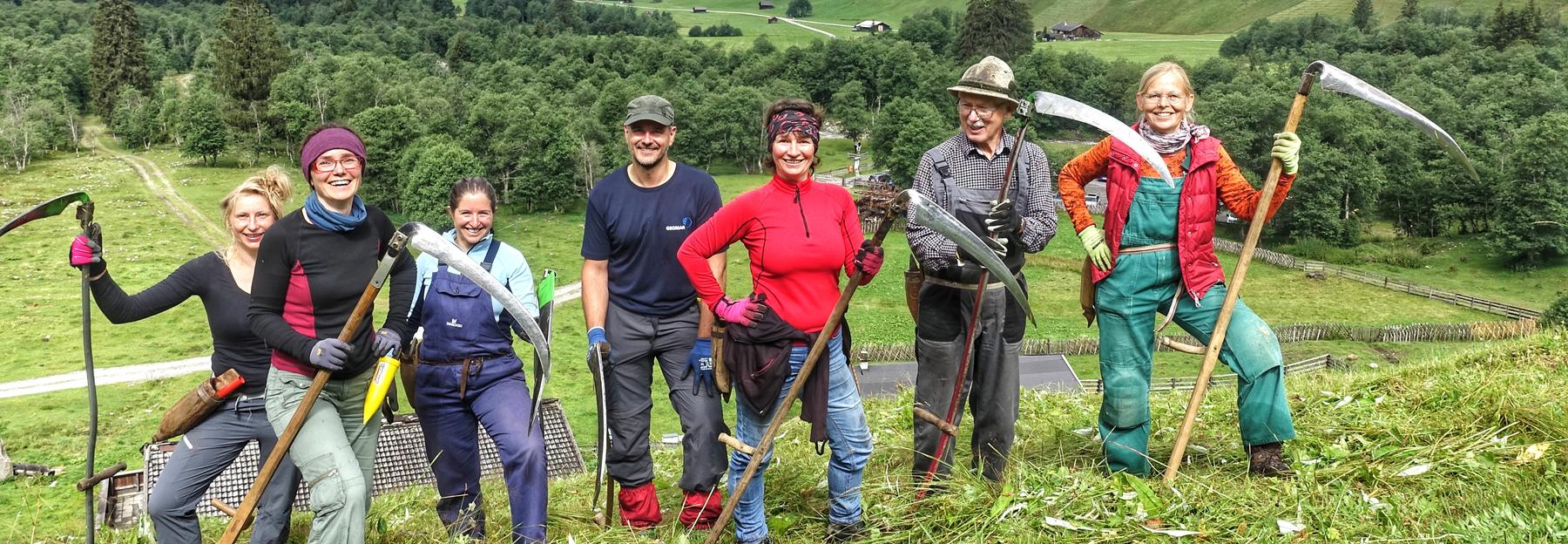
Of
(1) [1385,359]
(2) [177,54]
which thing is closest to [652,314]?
(1) [1385,359]

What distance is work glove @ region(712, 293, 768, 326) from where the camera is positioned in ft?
19.5

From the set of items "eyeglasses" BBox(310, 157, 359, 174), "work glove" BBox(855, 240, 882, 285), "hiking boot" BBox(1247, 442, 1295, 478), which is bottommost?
"hiking boot" BBox(1247, 442, 1295, 478)

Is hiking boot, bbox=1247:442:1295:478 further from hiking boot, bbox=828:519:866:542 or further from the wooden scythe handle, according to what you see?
hiking boot, bbox=828:519:866:542

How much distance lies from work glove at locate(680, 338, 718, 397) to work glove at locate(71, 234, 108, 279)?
11.9ft

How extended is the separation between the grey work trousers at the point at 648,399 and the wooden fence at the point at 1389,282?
45.2 metres

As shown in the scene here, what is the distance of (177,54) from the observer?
130m

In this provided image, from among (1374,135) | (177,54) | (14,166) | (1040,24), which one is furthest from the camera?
(1040,24)

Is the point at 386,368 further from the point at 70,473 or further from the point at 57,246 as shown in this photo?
the point at 57,246

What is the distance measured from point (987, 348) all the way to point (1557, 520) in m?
3.33

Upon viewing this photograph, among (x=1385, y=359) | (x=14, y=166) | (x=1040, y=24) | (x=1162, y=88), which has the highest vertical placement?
(x=1040, y=24)

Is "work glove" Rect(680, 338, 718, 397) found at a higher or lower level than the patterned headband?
lower

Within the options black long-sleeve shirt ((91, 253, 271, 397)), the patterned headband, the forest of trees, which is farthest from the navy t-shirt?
the forest of trees

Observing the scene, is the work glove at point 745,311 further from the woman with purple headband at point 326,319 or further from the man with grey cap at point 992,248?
the woman with purple headband at point 326,319

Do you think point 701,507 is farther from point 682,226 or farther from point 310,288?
point 310,288
